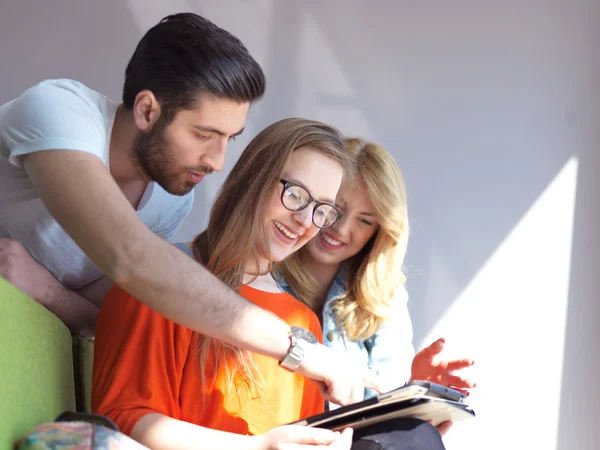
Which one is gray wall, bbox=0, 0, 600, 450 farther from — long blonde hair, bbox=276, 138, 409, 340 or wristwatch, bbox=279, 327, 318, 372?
wristwatch, bbox=279, 327, 318, 372

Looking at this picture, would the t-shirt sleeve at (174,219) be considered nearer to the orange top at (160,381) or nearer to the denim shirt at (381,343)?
the denim shirt at (381,343)

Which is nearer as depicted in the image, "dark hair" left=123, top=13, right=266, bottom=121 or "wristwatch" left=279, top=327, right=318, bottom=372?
"wristwatch" left=279, top=327, right=318, bottom=372

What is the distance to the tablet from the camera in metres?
1.38

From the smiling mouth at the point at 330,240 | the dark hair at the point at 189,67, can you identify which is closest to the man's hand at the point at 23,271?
the dark hair at the point at 189,67

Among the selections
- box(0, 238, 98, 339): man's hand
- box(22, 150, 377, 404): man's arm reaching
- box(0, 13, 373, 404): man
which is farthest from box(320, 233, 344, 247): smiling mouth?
box(22, 150, 377, 404): man's arm reaching

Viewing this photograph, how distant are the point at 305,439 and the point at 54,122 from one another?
78cm

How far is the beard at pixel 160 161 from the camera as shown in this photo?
183cm

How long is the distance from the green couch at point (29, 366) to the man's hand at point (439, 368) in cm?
83

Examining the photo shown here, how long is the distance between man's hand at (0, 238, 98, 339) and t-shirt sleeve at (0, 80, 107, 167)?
0.20m

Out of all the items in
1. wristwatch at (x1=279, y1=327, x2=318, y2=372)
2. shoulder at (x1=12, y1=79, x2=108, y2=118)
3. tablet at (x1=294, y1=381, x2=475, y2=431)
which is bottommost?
tablet at (x1=294, y1=381, x2=475, y2=431)

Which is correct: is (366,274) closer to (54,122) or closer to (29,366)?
(54,122)

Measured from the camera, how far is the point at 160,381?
1646mm

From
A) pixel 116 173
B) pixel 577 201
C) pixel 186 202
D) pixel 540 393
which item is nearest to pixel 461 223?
pixel 577 201

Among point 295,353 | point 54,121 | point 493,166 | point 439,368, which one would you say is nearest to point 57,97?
point 54,121
